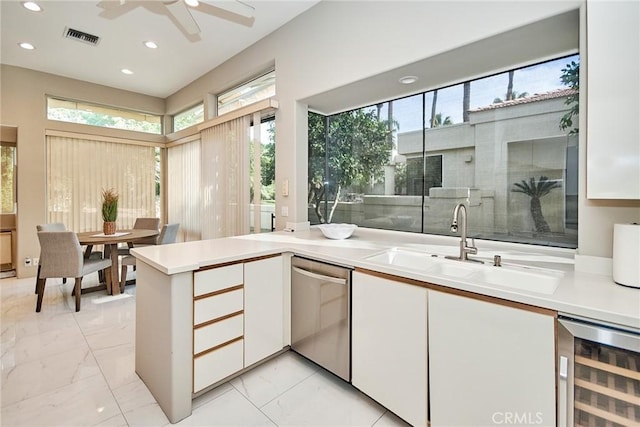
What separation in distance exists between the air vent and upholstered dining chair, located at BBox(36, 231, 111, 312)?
224 cm

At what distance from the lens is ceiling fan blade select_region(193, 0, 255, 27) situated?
2346 mm

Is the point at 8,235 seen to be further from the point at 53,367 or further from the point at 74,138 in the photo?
the point at 53,367

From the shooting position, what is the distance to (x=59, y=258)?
3082 millimetres

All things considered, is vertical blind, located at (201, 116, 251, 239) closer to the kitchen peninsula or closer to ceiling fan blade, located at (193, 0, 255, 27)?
ceiling fan blade, located at (193, 0, 255, 27)

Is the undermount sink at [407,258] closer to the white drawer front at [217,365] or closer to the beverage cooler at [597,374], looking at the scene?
the beverage cooler at [597,374]

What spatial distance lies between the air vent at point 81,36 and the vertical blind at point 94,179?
1924 millimetres

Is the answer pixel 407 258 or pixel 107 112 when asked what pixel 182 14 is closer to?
pixel 407 258

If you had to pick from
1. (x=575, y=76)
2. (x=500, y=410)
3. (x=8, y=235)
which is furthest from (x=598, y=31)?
(x=8, y=235)

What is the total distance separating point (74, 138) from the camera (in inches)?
185

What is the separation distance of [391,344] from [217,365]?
1.05 m

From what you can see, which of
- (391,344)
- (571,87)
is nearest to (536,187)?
(571,87)

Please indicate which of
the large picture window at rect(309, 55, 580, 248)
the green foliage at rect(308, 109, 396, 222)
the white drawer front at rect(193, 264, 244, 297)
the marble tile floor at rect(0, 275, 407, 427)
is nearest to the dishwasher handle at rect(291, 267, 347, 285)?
the white drawer front at rect(193, 264, 244, 297)

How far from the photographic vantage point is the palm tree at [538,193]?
1.88 metres

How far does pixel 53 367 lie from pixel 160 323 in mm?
1204
